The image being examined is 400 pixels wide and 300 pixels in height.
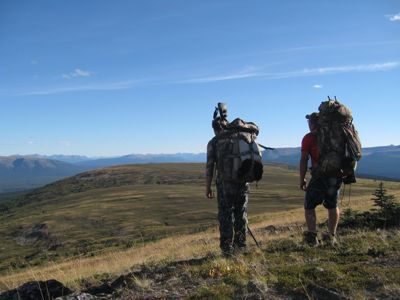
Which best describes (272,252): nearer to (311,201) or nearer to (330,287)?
(311,201)

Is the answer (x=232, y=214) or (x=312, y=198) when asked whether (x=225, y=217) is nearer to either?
(x=232, y=214)

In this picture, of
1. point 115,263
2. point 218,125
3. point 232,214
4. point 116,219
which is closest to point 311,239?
point 232,214

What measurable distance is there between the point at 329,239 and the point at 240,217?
1869 mm

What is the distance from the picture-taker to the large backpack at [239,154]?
9188 mm

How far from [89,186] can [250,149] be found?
535 feet

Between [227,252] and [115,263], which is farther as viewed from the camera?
[115,263]

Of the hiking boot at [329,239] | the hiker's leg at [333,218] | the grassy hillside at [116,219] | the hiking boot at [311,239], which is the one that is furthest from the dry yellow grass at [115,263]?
the grassy hillside at [116,219]

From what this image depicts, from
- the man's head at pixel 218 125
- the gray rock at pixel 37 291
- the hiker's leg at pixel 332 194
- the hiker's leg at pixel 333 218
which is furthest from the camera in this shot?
the man's head at pixel 218 125

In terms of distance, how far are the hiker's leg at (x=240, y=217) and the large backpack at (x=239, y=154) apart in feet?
1.19

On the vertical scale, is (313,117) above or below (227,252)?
above

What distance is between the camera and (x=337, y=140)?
9.00 meters

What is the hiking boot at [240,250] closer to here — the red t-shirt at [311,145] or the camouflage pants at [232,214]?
the camouflage pants at [232,214]

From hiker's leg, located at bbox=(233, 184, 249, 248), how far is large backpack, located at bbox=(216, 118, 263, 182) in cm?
36

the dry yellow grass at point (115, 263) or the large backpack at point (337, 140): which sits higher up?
the large backpack at point (337, 140)
